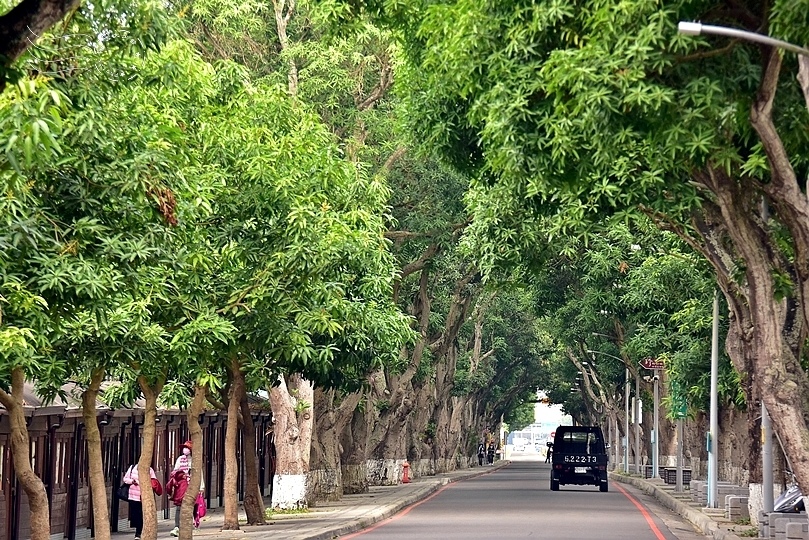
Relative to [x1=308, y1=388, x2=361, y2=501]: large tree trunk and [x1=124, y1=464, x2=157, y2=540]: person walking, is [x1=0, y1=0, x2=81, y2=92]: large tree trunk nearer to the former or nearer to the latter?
[x1=124, y1=464, x2=157, y2=540]: person walking

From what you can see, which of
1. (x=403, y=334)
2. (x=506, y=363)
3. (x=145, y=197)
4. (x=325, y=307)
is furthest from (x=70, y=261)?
(x=506, y=363)

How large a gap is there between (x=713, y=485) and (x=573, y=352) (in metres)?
38.9

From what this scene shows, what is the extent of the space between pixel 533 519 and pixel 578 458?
72.5ft

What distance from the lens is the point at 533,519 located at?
3262 cm

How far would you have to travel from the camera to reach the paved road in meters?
27.4

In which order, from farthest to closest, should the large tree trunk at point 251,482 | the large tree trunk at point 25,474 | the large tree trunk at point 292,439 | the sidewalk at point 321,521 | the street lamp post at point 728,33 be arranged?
1. the large tree trunk at point 292,439
2. the large tree trunk at point 251,482
3. the sidewalk at point 321,521
4. the large tree trunk at point 25,474
5. the street lamp post at point 728,33

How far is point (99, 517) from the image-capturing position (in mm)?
19844

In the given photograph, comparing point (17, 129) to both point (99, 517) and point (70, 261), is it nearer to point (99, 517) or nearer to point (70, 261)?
point (70, 261)

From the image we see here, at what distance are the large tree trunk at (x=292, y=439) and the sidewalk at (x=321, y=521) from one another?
671mm

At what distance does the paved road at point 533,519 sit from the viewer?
89.9ft

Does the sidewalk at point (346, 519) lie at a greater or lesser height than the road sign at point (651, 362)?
lesser

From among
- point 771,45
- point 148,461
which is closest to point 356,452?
point 148,461

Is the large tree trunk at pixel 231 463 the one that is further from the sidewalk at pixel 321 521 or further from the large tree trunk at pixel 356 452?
the large tree trunk at pixel 356 452

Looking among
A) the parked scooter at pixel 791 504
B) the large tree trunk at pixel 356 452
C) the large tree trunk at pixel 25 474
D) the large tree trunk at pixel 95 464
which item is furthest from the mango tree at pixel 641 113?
the large tree trunk at pixel 356 452
